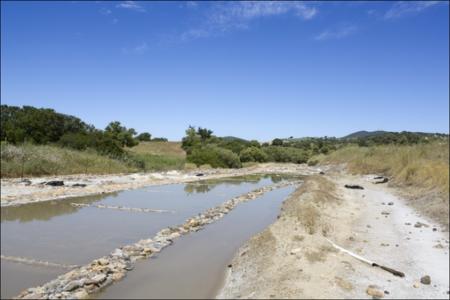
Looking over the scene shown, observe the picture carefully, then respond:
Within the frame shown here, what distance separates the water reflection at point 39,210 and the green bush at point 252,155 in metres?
50.6

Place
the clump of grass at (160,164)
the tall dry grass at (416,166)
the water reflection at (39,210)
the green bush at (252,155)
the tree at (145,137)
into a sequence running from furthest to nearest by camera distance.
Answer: the tree at (145,137), the green bush at (252,155), the clump of grass at (160,164), the tall dry grass at (416,166), the water reflection at (39,210)

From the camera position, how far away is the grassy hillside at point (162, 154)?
44.2 m

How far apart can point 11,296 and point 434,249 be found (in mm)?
9362

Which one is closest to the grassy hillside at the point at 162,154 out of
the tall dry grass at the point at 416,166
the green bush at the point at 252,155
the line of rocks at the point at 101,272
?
the green bush at the point at 252,155

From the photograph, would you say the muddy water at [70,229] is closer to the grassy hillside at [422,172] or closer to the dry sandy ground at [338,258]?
the dry sandy ground at [338,258]

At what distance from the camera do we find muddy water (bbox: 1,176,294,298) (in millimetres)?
8514

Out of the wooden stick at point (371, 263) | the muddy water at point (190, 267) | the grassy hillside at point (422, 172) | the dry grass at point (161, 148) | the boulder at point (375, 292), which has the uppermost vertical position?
the dry grass at point (161, 148)

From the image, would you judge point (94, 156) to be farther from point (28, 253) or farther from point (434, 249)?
point (434, 249)

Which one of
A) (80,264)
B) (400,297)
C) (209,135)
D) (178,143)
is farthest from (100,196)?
(209,135)

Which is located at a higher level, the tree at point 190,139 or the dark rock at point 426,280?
the tree at point 190,139

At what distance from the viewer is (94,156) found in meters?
34.4

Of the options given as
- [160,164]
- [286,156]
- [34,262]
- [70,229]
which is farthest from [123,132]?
[34,262]

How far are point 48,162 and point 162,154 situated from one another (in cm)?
3710

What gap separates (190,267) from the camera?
9.52 m
